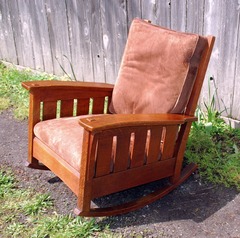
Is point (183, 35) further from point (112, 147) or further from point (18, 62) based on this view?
point (18, 62)

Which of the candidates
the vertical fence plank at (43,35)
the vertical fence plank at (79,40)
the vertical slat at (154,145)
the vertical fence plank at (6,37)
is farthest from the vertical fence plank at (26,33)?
the vertical slat at (154,145)

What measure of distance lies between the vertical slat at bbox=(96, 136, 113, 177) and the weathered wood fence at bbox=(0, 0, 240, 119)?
4.55 ft

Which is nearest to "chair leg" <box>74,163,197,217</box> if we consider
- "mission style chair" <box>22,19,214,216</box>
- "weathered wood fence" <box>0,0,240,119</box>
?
"mission style chair" <box>22,19,214,216</box>

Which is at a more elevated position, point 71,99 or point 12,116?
point 71,99

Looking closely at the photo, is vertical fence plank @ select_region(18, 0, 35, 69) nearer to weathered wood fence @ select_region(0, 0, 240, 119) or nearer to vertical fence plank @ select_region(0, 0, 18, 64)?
weathered wood fence @ select_region(0, 0, 240, 119)

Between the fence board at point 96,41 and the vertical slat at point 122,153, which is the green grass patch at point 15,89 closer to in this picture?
the fence board at point 96,41

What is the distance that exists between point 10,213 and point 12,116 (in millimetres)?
1569

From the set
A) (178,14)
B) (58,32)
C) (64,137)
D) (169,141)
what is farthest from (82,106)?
(58,32)

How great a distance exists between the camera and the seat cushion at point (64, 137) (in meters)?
2.23

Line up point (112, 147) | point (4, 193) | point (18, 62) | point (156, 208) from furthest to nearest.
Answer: point (18, 62), point (4, 193), point (156, 208), point (112, 147)

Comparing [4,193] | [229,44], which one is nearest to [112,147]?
[4,193]

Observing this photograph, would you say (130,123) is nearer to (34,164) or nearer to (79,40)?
(34,164)

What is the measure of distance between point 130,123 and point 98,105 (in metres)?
0.74

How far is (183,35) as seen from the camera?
238cm
